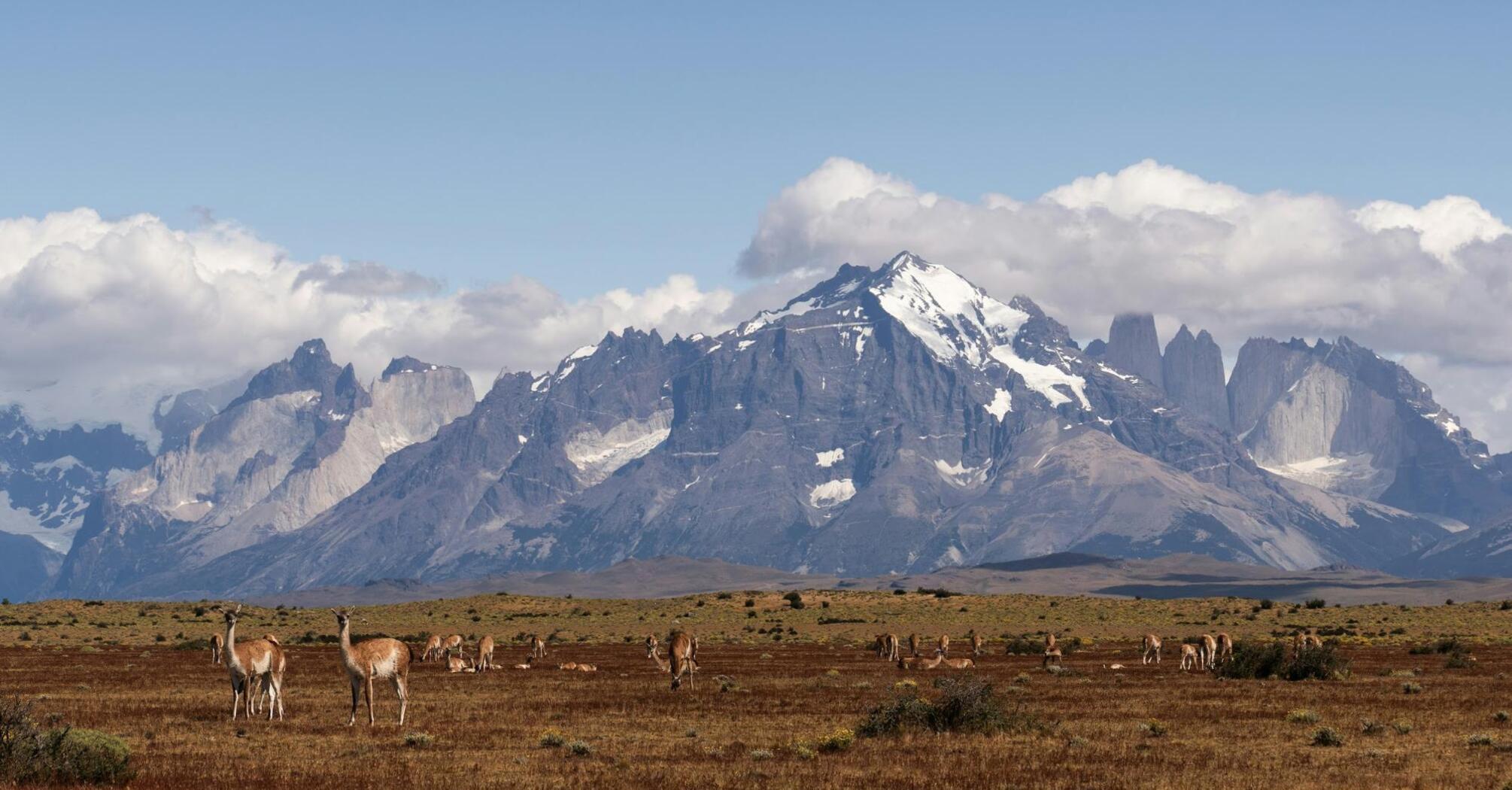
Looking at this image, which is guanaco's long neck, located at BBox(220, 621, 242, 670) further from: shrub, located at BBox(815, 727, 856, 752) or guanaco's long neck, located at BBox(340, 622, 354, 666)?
shrub, located at BBox(815, 727, 856, 752)

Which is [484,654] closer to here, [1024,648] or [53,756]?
[1024,648]

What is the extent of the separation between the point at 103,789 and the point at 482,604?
123092 millimetres

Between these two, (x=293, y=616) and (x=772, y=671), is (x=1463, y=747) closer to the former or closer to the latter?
(x=772, y=671)

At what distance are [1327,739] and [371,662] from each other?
24.5 meters

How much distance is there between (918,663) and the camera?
76.0 m

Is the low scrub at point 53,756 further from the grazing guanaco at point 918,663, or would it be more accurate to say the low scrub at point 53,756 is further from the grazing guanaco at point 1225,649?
the grazing guanaco at point 1225,649

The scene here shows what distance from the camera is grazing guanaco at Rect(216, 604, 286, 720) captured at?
48.1m

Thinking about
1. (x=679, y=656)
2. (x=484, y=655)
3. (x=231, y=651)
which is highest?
(x=231, y=651)

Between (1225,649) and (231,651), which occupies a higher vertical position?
(231,651)

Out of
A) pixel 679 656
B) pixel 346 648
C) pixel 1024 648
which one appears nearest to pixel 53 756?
pixel 346 648

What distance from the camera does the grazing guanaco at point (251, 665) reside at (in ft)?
158

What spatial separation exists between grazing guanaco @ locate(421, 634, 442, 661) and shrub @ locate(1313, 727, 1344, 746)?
47007mm

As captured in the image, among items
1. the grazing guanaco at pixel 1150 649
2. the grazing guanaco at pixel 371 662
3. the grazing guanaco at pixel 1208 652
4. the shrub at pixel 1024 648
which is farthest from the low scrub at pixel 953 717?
the shrub at pixel 1024 648

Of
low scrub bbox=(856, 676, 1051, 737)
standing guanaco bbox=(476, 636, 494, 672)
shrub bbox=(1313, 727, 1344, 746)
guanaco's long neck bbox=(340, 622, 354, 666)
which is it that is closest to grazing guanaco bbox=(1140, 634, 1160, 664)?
standing guanaco bbox=(476, 636, 494, 672)
